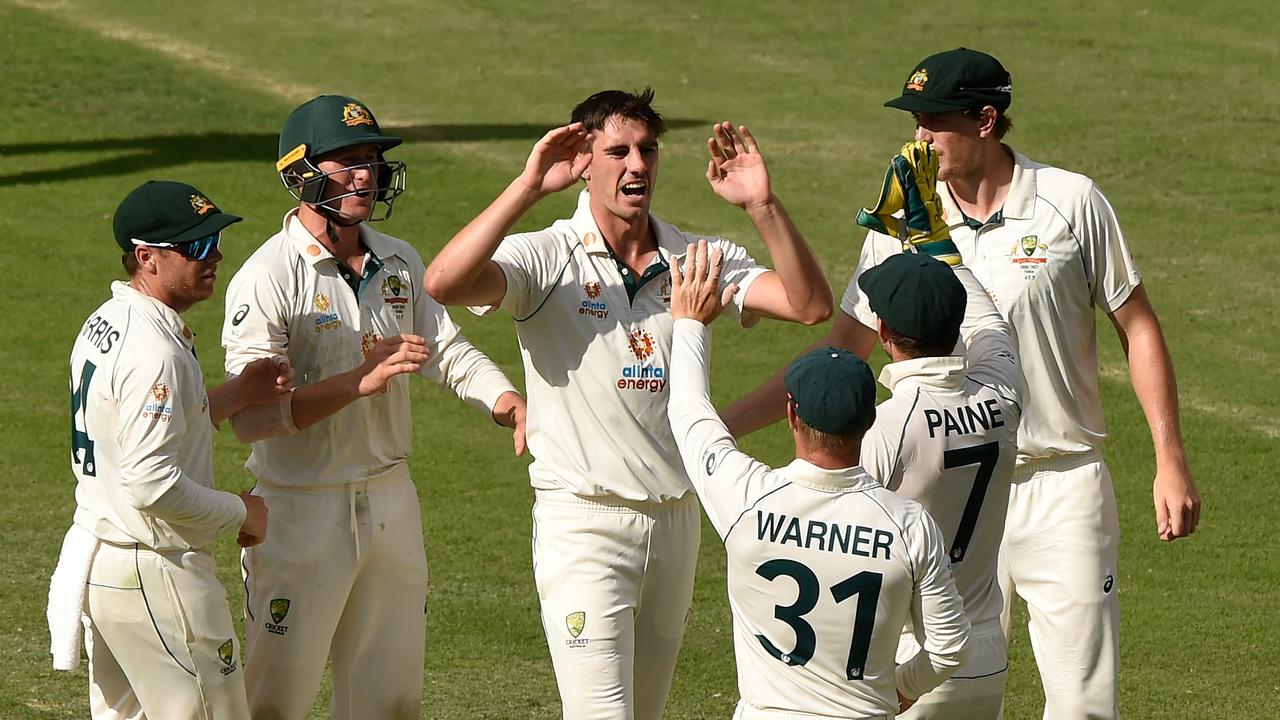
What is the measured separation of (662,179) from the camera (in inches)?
647

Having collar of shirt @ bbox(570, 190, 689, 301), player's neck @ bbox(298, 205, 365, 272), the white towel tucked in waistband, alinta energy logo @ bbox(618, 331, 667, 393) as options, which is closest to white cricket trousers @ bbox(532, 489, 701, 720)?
alinta energy logo @ bbox(618, 331, 667, 393)

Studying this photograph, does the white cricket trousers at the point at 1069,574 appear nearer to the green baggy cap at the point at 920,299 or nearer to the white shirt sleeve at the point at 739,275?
the white shirt sleeve at the point at 739,275

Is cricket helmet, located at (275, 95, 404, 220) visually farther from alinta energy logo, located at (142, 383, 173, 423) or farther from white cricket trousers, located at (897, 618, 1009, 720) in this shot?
white cricket trousers, located at (897, 618, 1009, 720)

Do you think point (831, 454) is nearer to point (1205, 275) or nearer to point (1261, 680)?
point (1261, 680)

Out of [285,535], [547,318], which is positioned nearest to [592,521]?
[547,318]

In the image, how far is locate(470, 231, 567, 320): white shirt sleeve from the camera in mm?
5547

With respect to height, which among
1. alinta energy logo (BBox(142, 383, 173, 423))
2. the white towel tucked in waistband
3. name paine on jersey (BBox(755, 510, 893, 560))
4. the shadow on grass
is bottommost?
the white towel tucked in waistband

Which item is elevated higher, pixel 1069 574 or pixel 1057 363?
pixel 1057 363

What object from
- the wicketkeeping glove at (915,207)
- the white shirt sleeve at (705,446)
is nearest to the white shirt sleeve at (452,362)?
the white shirt sleeve at (705,446)

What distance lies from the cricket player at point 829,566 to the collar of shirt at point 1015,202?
180cm

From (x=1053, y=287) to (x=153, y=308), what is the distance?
3.03 meters

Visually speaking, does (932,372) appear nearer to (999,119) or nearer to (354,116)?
(999,119)

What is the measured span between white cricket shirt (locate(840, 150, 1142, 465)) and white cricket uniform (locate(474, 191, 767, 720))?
2.72 feet

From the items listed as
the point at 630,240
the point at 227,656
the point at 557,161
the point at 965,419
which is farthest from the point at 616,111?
the point at 227,656
